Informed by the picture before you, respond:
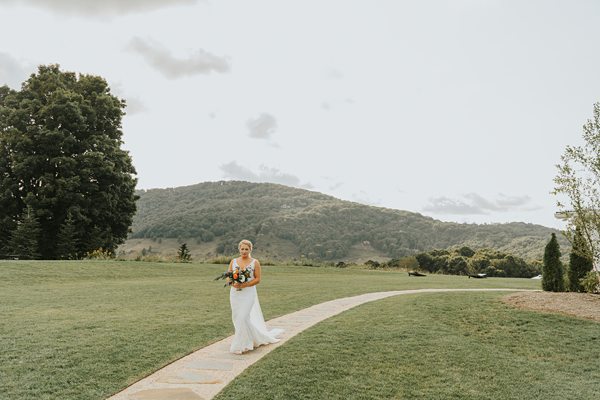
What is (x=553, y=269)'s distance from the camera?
653 inches

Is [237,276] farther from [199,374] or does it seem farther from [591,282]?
[591,282]

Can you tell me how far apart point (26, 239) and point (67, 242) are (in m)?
2.32

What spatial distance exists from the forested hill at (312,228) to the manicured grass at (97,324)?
195 feet

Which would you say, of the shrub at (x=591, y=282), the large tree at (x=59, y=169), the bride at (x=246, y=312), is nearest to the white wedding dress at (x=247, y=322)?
the bride at (x=246, y=312)

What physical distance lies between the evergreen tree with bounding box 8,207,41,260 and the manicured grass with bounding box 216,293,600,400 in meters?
24.2

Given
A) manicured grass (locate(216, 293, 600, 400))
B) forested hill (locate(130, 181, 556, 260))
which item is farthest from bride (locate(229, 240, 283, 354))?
forested hill (locate(130, 181, 556, 260))

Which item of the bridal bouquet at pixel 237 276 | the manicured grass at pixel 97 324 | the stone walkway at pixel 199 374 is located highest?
the bridal bouquet at pixel 237 276

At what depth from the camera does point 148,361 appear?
7586mm

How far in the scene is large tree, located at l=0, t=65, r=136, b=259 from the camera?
30.3 m

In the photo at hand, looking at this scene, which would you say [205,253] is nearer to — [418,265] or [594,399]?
[418,265]

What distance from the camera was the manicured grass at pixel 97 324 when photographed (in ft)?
22.1

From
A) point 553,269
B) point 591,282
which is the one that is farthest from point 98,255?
point 591,282

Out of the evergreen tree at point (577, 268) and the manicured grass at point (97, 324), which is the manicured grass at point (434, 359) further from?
the evergreen tree at point (577, 268)

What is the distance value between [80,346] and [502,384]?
726 centimetres
